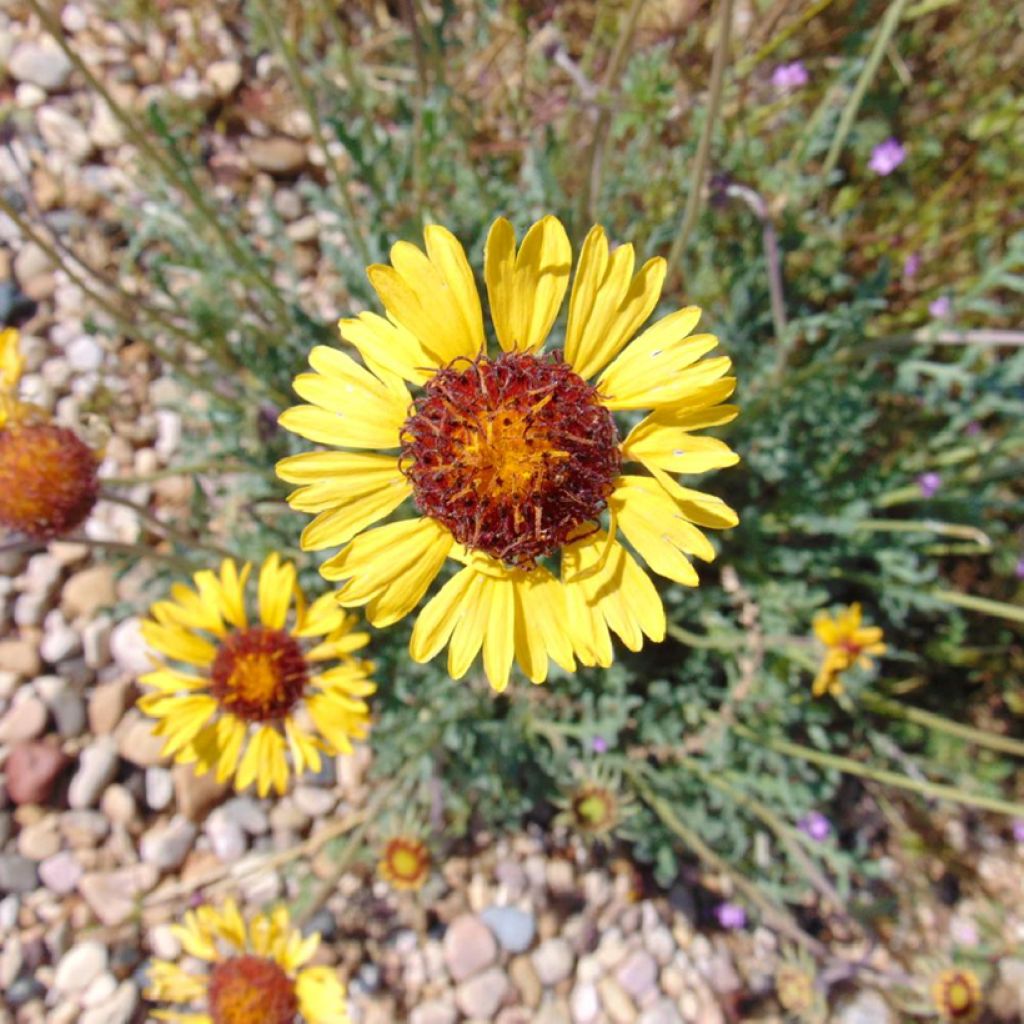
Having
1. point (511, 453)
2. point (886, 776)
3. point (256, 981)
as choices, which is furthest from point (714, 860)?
point (511, 453)

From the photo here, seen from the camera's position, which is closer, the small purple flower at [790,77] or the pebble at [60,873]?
the pebble at [60,873]

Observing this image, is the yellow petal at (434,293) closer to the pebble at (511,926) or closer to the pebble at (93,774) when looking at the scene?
the pebble at (511,926)

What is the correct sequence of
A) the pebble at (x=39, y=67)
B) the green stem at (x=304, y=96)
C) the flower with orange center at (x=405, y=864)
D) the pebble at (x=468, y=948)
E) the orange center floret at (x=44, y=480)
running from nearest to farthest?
the green stem at (x=304, y=96), the orange center floret at (x=44, y=480), the flower with orange center at (x=405, y=864), the pebble at (x=468, y=948), the pebble at (x=39, y=67)

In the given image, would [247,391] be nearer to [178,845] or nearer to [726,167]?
[178,845]

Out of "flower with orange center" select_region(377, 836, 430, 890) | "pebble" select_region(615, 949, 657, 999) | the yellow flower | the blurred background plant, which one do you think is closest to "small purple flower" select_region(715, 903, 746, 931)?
the blurred background plant

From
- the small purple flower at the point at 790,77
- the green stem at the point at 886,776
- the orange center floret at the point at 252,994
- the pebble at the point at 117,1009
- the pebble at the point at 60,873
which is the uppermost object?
the small purple flower at the point at 790,77

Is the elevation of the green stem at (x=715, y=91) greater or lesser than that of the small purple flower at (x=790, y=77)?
lesser

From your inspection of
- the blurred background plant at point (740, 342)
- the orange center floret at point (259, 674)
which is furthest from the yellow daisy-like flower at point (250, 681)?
the blurred background plant at point (740, 342)
